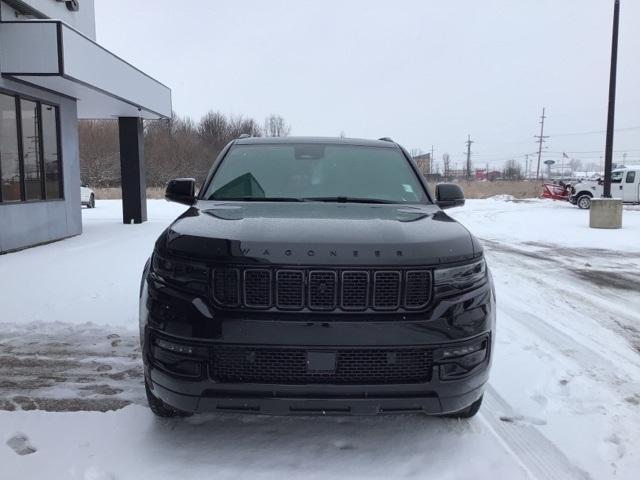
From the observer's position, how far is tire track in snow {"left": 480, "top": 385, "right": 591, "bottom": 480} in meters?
2.79

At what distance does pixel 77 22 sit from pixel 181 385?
1356 cm

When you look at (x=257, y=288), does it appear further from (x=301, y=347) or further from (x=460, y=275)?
(x=460, y=275)

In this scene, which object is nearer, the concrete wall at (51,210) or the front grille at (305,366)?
the front grille at (305,366)

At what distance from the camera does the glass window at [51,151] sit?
1177 cm

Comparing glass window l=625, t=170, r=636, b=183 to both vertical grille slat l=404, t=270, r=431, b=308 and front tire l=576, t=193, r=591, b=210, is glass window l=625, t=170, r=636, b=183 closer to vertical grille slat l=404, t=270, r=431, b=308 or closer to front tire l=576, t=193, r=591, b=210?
front tire l=576, t=193, r=591, b=210

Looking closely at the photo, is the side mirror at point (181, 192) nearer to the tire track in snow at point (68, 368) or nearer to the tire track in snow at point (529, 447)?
the tire track in snow at point (68, 368)

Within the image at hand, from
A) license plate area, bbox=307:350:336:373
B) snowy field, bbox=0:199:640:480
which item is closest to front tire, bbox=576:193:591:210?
snowy field, bbox=0:199:640:480

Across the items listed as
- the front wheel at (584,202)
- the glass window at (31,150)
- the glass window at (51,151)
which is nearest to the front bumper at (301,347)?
the glass window at (31,150)

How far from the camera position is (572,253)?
11.2 meters

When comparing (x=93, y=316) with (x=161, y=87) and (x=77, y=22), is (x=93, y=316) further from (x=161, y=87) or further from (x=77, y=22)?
(x=161, y=87)

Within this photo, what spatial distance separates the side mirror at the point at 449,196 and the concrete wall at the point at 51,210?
877cm

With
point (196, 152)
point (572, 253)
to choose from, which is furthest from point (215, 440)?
point (196, 152)

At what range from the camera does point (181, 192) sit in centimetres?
413

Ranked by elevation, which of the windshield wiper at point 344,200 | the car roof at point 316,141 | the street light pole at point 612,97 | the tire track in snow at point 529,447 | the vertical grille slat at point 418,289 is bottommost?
the tire track in snow at point 529,447
